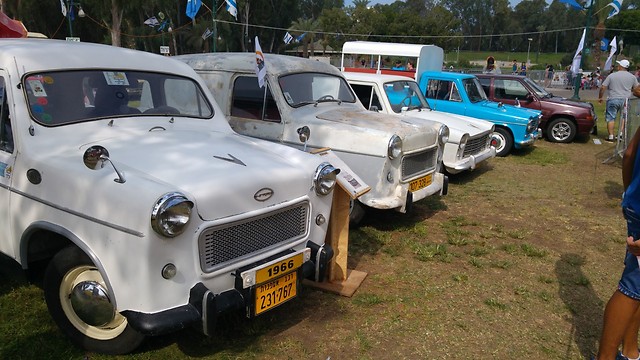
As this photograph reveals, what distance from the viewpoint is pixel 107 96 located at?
3486 mm

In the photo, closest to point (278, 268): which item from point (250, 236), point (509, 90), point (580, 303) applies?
point (250, 236)

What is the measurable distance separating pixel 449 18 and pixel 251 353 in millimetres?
57436

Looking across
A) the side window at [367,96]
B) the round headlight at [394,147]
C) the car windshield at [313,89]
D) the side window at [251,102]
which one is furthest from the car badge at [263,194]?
the side window at [367,96]

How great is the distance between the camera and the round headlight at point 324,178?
10.6 ft

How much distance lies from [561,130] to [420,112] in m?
5.82

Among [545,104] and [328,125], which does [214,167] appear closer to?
[328,125]

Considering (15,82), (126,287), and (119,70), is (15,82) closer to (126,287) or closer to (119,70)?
(119,70)

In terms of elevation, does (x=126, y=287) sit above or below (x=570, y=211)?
above

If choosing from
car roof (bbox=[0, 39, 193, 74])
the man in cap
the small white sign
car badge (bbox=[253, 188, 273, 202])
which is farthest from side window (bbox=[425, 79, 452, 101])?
car badge (bbox=[253, 188, 273, 202])

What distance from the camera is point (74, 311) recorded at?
288 cm

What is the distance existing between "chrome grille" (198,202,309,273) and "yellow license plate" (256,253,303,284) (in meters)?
0.12

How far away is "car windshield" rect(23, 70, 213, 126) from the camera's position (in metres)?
3.20

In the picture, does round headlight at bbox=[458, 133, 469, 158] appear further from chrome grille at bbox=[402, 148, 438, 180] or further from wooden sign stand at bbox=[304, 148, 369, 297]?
wooden sign stand at bbox=[304, 148, 369, 297]

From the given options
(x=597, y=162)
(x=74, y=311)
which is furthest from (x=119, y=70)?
(x=597, y=162)
